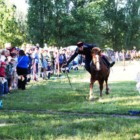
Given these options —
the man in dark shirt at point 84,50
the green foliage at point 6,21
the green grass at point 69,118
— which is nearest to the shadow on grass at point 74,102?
the green grass at point 69,118

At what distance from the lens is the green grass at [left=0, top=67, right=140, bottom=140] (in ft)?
31.7

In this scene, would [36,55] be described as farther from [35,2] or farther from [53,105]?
[35,2]

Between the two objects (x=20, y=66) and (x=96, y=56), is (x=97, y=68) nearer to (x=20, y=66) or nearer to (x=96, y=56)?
(x=96, y=56)

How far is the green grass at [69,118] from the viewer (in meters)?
9.66

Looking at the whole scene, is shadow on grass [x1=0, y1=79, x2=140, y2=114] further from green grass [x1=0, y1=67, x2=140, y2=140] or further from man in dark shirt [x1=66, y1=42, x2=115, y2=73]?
man in dark shirt [x1=66, y1=42, x2=115, y2=73]

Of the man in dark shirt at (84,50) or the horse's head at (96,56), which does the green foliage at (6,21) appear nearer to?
the man in dark shirt at (84,50)

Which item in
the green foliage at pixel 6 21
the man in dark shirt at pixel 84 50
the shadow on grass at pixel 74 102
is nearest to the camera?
the shadow on grass at pixel 74 102

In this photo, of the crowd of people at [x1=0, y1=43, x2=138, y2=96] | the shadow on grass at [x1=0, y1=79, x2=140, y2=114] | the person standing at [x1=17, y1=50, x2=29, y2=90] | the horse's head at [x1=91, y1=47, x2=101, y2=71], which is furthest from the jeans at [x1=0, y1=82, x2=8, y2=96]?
the horse's head at [x1=91, y1=47, x2=101, y2=71]

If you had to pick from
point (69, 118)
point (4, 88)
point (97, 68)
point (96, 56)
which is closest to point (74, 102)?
point (97, 68)

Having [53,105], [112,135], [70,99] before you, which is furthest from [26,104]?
[112,135]

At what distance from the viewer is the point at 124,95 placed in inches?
705

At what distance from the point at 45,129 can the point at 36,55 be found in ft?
A: 60.0

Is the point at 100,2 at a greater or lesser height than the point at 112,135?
greater

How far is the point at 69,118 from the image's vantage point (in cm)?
1193
